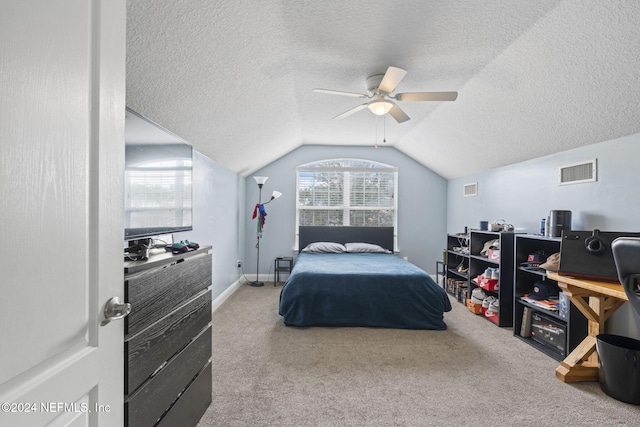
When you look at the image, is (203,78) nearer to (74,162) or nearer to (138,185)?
(138,185)

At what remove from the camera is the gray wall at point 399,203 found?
5492 mm

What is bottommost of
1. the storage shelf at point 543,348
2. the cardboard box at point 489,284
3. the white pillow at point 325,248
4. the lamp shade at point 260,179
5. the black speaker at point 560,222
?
the storage shelf at point 543,348

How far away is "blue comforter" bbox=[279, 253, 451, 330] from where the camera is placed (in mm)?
3238

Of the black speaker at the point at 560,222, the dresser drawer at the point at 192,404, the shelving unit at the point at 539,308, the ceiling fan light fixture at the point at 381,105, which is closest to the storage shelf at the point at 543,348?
the shelving unit at the point at 539,308

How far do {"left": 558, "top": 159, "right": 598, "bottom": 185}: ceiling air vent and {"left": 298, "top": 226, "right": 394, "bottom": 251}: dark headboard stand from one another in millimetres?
2712

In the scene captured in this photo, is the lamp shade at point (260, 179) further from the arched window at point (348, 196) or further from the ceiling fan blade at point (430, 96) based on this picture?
the ceiling fan blade at point (430, 96)

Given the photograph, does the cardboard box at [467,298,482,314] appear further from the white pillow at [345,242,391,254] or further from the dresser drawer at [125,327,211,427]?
the dresser drawer at [125,327,211,427]

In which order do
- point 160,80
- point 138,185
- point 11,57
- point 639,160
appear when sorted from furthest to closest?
1. point 639,160
2. point 160,80
3. point 138,185
4. point 11,57

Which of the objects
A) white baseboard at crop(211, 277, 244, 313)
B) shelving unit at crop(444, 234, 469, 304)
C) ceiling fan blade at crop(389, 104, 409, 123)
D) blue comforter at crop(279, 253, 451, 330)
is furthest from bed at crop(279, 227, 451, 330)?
ceiling fan blade at crop(389, 104, 409, 123)

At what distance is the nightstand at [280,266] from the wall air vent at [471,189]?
3058 millimetres

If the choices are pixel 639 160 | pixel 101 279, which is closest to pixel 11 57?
pixel 101 279

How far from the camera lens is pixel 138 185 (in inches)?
54.3

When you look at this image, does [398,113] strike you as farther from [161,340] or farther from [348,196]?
[348,196]

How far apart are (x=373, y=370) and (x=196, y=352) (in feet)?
4.49
